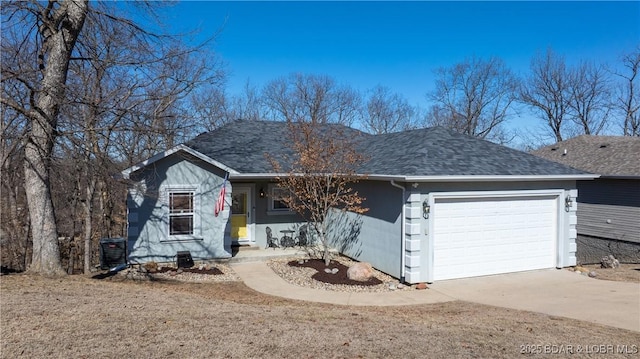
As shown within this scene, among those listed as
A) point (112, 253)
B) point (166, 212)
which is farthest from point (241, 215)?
point (112, 253)

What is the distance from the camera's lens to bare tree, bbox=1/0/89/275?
9.45m

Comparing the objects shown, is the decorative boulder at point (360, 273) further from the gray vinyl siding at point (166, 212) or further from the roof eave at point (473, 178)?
the gray vinyl siding at point (166, 212)

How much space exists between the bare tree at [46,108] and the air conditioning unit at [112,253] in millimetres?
1675

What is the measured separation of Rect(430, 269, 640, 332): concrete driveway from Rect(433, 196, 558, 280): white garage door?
29 cm

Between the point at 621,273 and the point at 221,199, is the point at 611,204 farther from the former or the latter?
the point at 221,199

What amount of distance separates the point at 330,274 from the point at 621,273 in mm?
7907

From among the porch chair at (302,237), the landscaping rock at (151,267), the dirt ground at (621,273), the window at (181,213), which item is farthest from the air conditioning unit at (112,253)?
the dirt ground at (621,273)

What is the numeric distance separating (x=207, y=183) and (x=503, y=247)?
8.12m

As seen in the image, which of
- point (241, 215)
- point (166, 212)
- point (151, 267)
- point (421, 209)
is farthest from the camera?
point (241, 215)

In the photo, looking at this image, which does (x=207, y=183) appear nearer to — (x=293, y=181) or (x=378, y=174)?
(x=293, y=181)

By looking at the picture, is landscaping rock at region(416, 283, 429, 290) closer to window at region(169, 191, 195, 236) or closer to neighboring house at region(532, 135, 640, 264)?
window at region(169, 191, 195, 236)

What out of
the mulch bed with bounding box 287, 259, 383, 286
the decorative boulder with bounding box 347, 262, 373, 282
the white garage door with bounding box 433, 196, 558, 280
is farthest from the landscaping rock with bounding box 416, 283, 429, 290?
the decorative boulder with bounding box 347, 262, 373, 282

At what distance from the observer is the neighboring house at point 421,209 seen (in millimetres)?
10203

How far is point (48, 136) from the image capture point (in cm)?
924
